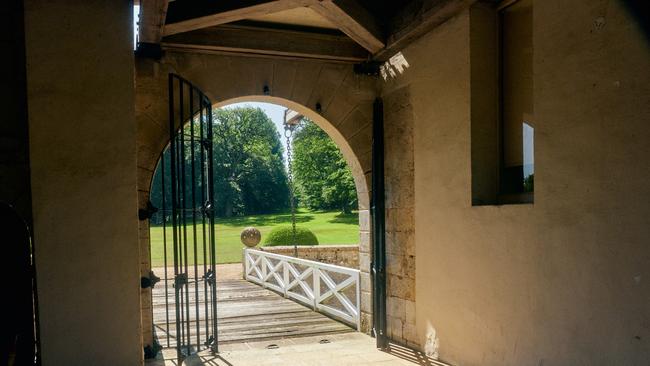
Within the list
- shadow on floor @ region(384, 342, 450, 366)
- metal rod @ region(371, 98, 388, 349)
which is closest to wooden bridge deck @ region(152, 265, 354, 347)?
metal rod @ region(371, 98, 388, 349)

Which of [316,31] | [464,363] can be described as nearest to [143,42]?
[316,31]

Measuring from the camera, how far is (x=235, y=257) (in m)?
16.7

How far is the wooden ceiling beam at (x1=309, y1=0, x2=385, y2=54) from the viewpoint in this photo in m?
3.66

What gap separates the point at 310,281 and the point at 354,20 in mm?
6161

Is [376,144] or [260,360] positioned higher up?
[376,144]

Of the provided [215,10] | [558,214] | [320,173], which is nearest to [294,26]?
[215,10]

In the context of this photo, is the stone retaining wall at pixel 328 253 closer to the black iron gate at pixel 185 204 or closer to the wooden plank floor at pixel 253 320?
the wooden plank floor at pixel 253 320

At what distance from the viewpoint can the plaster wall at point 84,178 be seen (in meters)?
2.53

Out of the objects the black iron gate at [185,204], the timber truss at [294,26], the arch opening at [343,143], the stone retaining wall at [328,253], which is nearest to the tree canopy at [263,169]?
the stone retaining wall at [328,253]

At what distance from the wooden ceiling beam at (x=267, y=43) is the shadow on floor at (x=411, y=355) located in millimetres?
2990

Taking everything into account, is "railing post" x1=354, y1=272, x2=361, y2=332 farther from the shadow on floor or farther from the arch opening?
the shadow on floor

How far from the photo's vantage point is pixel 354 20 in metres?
3.91

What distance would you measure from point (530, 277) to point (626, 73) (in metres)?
1.38

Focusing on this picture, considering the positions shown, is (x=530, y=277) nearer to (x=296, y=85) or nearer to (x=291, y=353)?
(x=291, y=353)
